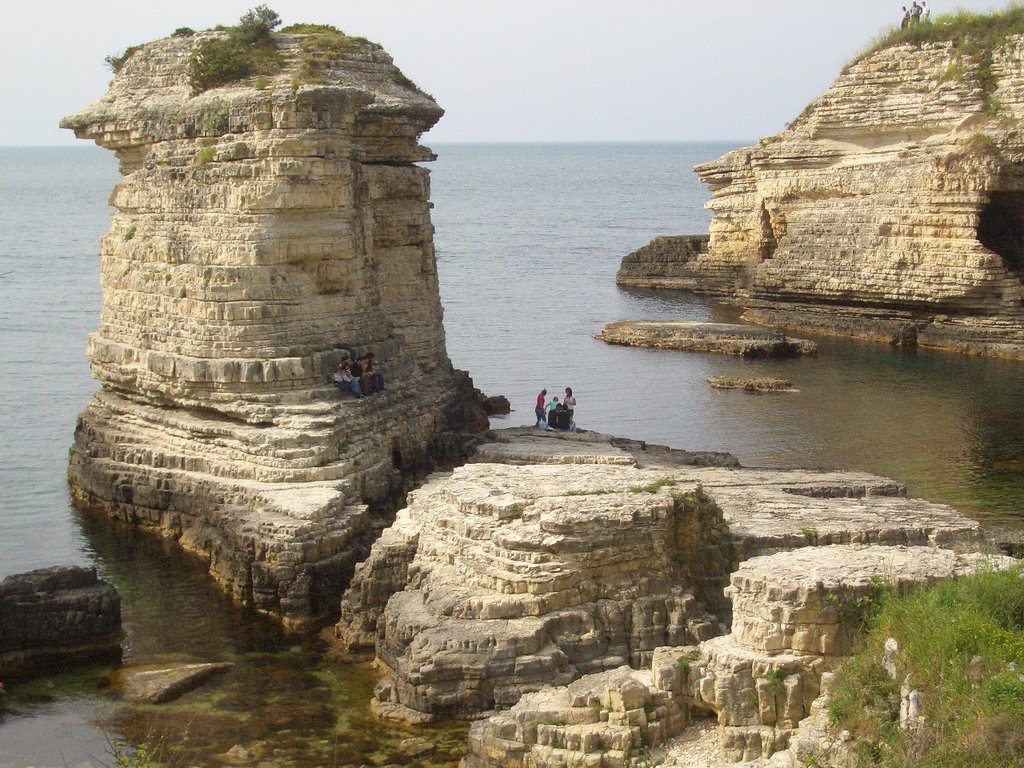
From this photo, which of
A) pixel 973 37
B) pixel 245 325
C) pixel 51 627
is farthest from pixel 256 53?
pixel 973 37

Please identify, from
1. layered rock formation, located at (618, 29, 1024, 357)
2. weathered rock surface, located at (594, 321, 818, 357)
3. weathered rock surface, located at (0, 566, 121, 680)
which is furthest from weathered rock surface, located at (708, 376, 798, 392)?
weathered rock surface, located at (0, 566, 121, 680)

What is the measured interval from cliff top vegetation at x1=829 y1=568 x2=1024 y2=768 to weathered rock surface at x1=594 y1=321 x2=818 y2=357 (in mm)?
29230

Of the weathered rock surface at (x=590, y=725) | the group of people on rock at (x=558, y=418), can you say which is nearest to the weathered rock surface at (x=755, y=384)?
the group of people on rock at (x=558, y=418)

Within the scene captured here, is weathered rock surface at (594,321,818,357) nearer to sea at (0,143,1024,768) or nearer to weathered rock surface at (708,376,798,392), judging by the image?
sea at (0,143,1024,768)

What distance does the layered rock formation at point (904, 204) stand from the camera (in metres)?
43.9

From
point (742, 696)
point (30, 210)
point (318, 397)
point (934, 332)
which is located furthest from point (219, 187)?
point (30, 210)

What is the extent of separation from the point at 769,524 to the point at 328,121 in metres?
10.4

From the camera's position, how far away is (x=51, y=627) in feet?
66.4

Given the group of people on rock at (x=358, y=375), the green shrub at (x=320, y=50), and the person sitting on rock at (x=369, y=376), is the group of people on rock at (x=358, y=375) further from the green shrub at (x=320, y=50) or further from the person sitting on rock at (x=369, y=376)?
the green shrub at (x=320, y=50)

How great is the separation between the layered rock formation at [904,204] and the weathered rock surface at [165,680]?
98.1 ft

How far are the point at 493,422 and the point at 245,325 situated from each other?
10.5m

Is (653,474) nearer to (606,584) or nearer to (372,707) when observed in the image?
(606,584)

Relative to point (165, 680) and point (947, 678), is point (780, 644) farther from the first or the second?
point (165, 680)

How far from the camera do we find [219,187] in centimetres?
2552
